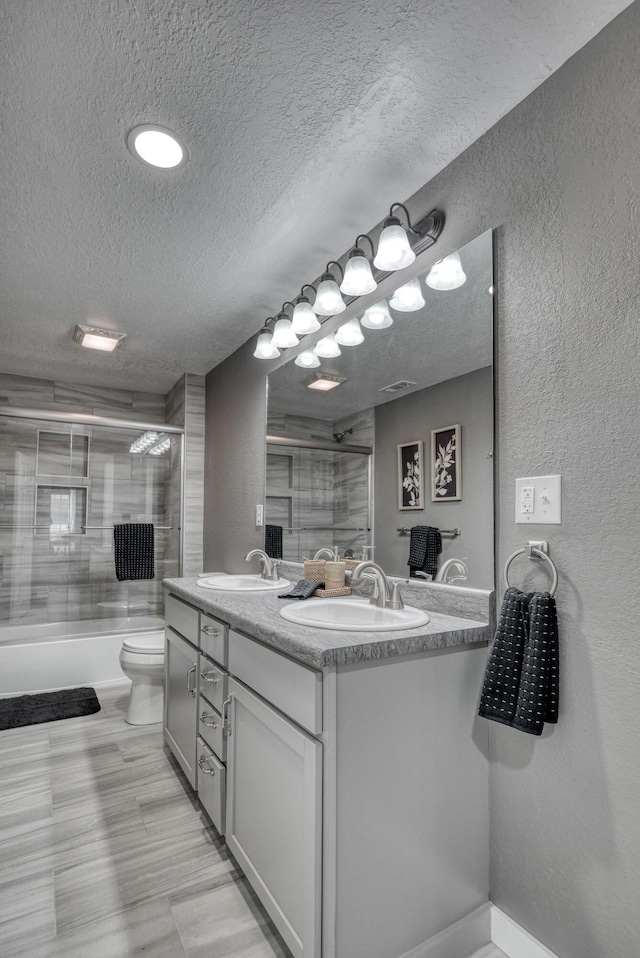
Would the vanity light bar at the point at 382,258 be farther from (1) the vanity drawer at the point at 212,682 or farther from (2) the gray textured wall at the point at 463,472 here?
(1) the vanity drawer at the point at 212,682

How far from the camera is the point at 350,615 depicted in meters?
1.70

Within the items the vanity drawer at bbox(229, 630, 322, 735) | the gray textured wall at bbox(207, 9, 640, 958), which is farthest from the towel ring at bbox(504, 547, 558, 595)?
the vanity drawer at bbox(229, 630, 322, 735)

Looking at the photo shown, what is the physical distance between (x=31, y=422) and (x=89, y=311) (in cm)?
123

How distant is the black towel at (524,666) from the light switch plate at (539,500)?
0.18 metres

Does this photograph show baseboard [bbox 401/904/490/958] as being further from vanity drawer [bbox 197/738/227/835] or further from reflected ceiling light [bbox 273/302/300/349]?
reflected ceiling light [bbox 273/302/300/349]

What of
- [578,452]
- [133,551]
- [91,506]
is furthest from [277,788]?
[91,506]

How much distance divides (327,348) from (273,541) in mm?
1033

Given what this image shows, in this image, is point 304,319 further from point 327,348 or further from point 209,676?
point 209,676

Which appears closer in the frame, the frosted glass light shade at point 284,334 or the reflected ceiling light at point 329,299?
the reflected ceiling light at point 329,299

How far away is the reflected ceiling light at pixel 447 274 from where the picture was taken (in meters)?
1.60

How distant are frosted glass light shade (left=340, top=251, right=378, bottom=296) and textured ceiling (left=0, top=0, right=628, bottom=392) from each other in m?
0.22

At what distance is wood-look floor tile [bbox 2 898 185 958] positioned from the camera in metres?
1.34

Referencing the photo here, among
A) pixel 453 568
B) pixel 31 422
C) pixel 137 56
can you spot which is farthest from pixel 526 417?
pixel 31 422

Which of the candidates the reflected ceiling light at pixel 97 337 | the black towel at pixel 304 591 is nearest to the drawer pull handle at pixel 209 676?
the black towel at pixel 304 591
